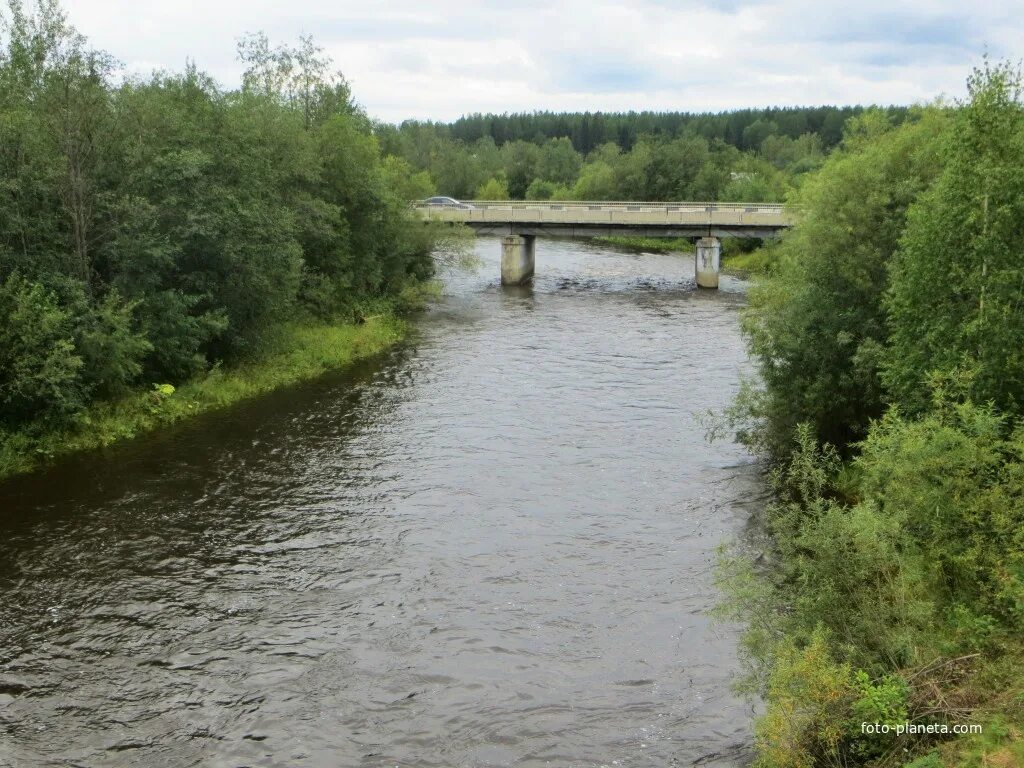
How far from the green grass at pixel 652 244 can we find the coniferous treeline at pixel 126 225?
58.8 meters

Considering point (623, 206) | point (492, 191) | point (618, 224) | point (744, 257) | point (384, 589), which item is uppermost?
point (492, 191)

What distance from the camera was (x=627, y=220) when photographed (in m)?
70.2

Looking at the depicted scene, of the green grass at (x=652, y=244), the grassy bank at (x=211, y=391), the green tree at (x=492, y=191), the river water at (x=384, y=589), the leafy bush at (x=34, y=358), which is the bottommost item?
the river water at (x=384, y=589)

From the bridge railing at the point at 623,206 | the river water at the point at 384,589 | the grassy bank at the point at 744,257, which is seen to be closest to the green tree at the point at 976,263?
the river water at the point at 384,589

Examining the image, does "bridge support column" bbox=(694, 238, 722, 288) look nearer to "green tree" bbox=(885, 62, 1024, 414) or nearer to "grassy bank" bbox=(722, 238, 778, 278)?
"grassy bank" bbox=(722, 238, 778, 278)

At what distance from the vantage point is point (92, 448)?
92.4 feet

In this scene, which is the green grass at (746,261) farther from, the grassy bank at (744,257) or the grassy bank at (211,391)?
the grassy bank at (211,391)

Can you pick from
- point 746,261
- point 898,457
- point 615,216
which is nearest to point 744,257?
point 746,261

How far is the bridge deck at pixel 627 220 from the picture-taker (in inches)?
2707

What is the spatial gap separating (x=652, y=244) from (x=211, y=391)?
71.8 m

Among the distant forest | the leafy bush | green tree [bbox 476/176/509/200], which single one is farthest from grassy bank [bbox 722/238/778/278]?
the leafy bush

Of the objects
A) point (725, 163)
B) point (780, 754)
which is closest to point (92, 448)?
point (780, 754)

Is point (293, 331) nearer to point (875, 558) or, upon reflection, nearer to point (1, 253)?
point (1, 253)

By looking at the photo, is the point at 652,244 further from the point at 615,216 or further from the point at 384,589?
the point at 384,589
